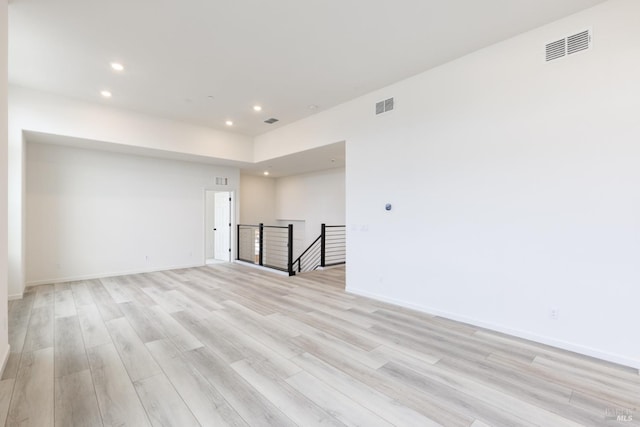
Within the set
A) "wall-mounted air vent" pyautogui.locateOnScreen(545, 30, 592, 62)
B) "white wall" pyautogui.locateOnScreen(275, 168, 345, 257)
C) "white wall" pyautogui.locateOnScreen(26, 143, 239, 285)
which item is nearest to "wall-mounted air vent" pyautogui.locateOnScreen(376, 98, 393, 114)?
"wall-mounted air vent" pyautogui.locateOnScreen(545, 30, 592, 62)

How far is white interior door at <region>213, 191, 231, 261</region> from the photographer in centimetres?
831

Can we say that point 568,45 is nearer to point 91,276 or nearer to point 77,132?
point 77,132

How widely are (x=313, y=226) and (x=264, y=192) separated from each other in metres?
2.25

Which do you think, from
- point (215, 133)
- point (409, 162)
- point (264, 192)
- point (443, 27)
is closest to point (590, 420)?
point (409, 162)

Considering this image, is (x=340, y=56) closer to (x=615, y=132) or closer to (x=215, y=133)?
(x=615, y=132)

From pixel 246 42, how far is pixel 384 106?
7.30 feet

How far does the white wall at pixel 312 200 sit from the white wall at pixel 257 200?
0.22 meters

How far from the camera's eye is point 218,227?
28.7 feet

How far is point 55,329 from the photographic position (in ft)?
11.0

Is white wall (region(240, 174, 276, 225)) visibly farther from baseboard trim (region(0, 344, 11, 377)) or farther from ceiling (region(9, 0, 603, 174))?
baseboard trim (region(0, 344, 11, 377))

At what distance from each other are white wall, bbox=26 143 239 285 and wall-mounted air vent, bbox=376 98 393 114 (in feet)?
16.2

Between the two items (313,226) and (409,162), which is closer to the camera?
(409,162)

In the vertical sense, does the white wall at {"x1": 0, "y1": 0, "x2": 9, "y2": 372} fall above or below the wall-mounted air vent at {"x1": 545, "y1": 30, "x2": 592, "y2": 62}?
below

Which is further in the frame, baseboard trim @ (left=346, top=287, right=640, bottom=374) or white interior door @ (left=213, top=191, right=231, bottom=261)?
white interior door @ (left=213, top=191, right=231, bottom=261)
